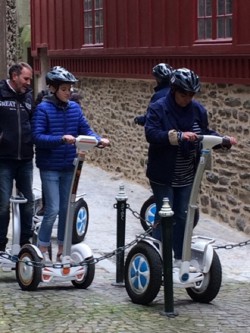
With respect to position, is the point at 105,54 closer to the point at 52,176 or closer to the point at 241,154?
the point at 241,154

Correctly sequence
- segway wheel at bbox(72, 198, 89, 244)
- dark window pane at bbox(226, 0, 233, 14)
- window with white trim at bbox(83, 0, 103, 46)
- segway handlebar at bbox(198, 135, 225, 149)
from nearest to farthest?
segway handlebar at bbox(198, 135, 225, 149), segway wheel at bbox(72, 198, 89, 244), dark window pane at bbox(226, 0, 233, 14), window with white trim at bbox(83, 0, 103, 46)

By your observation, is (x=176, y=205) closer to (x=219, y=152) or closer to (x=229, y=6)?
(x=219, y=152)

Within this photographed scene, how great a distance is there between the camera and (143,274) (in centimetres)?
706

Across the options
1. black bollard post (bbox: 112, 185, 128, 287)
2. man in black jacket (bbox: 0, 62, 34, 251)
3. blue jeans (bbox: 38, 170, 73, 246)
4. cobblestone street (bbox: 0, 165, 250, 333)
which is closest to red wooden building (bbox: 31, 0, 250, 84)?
cobblestone street (bbox: 0, 165, 250, 333)

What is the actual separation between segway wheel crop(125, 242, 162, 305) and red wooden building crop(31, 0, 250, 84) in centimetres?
461

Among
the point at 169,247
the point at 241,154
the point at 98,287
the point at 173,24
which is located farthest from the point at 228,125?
the point at 169,247

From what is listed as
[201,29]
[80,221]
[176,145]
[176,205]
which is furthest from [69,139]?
[201,29]

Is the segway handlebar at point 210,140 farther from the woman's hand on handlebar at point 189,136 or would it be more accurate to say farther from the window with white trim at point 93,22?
the window with white trim at point 93,22

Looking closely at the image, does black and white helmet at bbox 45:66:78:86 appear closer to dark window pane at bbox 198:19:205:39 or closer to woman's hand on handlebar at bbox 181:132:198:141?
woman's hand on handlebar at bbox 181:132:198:141

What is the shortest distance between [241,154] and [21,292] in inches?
184

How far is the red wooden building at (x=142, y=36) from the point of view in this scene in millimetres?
11719

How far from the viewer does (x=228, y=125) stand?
11742 mm

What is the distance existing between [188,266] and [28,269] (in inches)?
54.3

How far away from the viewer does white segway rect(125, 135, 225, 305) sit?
6.91 metres
